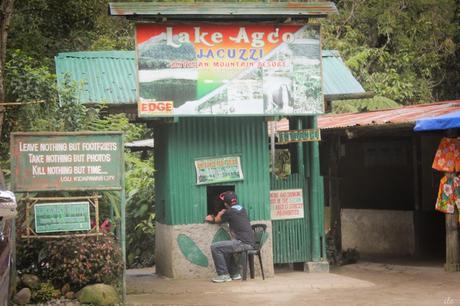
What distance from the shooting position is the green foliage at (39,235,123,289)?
382 inches

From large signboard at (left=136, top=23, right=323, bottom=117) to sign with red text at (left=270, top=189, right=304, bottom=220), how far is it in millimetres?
1869

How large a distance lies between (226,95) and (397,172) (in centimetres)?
620

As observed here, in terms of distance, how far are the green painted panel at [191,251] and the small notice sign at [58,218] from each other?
2693 mm

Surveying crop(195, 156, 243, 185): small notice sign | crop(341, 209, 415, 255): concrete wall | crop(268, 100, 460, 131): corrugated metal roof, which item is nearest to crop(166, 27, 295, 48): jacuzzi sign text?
crop(195, 156, 243, 185): small notice sign

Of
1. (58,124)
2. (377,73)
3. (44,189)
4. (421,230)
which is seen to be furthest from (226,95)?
(377,73)

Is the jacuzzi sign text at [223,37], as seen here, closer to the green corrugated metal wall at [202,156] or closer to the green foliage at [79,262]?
the green corrugated metal wall at [202,156]

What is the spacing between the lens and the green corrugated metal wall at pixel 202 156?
40.7 feet

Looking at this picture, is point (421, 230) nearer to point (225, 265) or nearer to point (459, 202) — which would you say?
point (459, 202)

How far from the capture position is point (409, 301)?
10.2 metres

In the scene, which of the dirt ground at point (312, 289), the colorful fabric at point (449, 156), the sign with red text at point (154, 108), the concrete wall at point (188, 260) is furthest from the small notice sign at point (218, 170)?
the colorful fabric at point (449, 156)

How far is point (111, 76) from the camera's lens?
13391 mm

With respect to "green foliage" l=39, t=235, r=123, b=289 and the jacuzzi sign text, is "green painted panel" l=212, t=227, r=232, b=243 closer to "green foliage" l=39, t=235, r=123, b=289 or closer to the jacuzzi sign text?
"green foliage" l=39, t=235, r=123, b=289

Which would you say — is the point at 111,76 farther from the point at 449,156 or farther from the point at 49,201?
the point at 449,156

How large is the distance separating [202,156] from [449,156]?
4165mm
